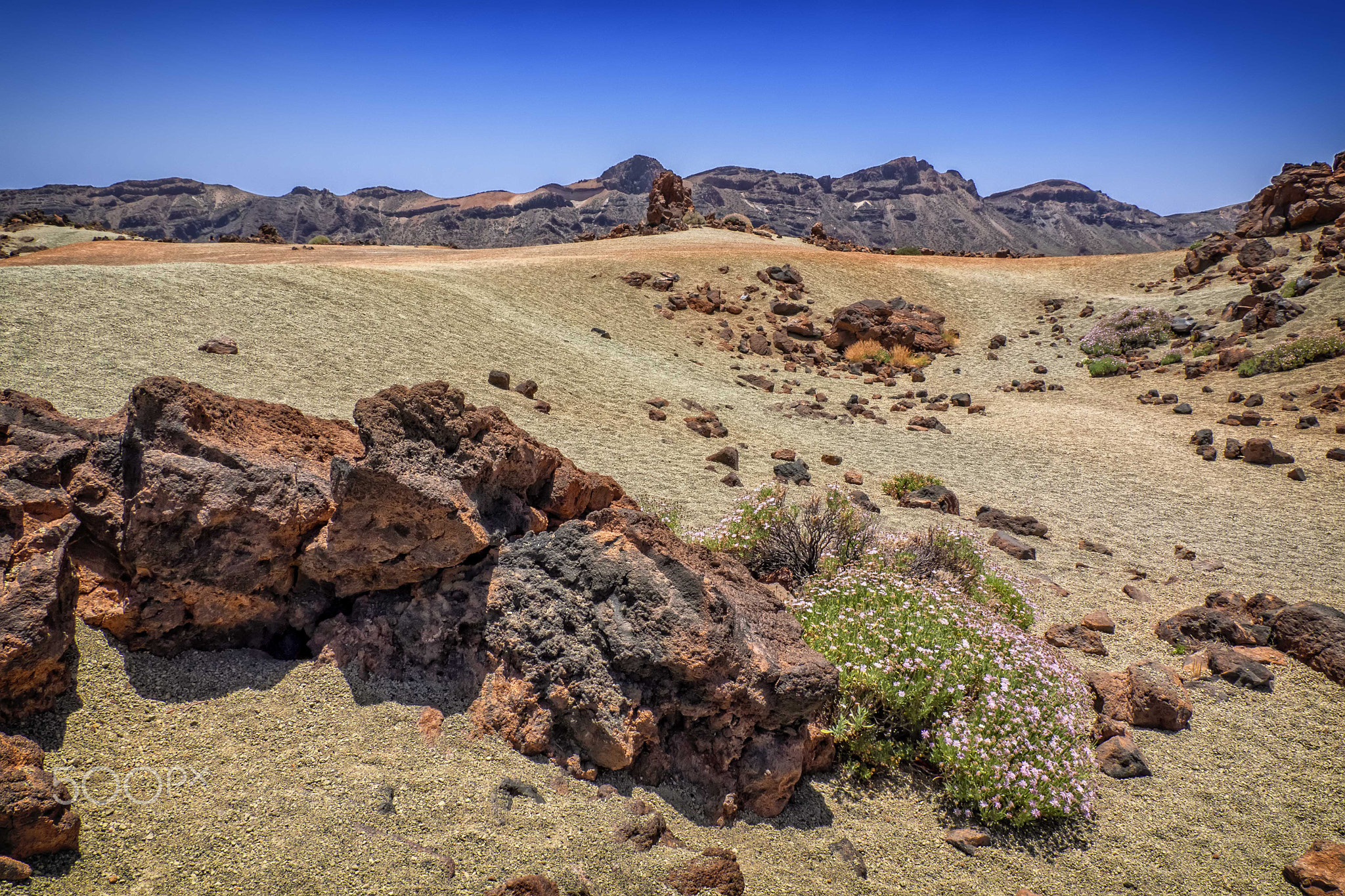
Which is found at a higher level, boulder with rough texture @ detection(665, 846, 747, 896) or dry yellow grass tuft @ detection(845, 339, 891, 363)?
dry yellow grass tuft @ detection(845, 339, 891, 363)

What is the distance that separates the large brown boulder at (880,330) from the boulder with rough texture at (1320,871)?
17864 mm

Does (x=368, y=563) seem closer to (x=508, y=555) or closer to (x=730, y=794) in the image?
(x=508, y=555)

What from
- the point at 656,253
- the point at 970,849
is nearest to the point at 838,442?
the point at 970,849

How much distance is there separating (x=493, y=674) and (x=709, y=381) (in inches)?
513

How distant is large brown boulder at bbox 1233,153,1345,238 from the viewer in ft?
75.5

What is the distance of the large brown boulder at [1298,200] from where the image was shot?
75.5ft

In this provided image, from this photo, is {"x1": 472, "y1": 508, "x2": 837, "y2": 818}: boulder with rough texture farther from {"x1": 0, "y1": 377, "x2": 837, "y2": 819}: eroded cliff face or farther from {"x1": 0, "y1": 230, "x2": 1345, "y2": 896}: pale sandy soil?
{"x1": 0, "y1": 230, "x2": 1345, "y2": 896}: pale sandy soil

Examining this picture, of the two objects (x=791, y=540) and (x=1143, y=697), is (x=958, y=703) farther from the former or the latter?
(x=791, y=540)

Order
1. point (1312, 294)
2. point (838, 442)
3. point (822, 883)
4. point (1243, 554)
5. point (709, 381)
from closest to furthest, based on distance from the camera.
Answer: point (822, 883), point (1243, 554), point (838, 442), point (709, 381), point (1312, 294)

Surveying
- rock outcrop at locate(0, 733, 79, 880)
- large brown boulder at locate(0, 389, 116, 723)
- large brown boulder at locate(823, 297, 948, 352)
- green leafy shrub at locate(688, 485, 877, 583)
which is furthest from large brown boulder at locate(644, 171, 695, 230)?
rock outcrop at locate(0, 733, 79, 880)

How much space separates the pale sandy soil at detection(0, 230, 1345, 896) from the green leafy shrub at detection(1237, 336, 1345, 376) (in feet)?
1.30

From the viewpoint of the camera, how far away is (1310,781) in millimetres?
4383

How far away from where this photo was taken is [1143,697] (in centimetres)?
494

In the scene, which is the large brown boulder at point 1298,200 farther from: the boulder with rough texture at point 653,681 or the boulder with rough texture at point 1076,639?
the boulder with rough texture at point 653,681
